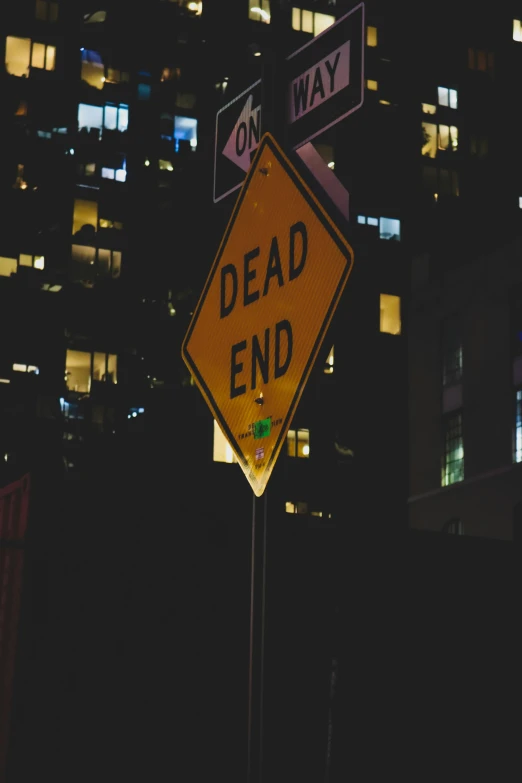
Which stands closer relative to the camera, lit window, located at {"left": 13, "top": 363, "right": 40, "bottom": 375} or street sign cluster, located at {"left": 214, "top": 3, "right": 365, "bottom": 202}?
street sign cluster, located at {"left": 214, "top": 3, "right": 365, "bottom": 202}

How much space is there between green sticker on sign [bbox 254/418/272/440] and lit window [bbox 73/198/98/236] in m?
57.3

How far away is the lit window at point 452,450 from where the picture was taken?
49.2m

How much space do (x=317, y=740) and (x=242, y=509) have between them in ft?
8.13

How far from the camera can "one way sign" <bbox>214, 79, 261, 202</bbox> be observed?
721 cm

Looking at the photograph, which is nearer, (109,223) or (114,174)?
(109,223)

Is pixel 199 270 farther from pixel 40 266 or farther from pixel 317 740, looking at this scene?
pixel 317 740

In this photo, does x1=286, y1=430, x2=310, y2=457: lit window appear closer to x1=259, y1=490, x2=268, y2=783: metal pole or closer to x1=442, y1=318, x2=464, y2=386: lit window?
x1=442, y1=318, x2=464, y2=386: lit window

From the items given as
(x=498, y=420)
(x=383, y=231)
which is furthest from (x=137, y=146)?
(x=498, y=420)

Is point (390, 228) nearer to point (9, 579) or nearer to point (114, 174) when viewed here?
point (114, 174)

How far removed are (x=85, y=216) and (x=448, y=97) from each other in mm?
25418

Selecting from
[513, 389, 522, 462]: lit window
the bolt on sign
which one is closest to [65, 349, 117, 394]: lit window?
[513, 389, 522, 462]: lit window

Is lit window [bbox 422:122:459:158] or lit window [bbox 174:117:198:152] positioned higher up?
lit window [bbox 422:122:459:158]

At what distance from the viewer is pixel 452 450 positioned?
5003 cm

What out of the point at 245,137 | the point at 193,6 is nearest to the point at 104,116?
the point at 193,6
